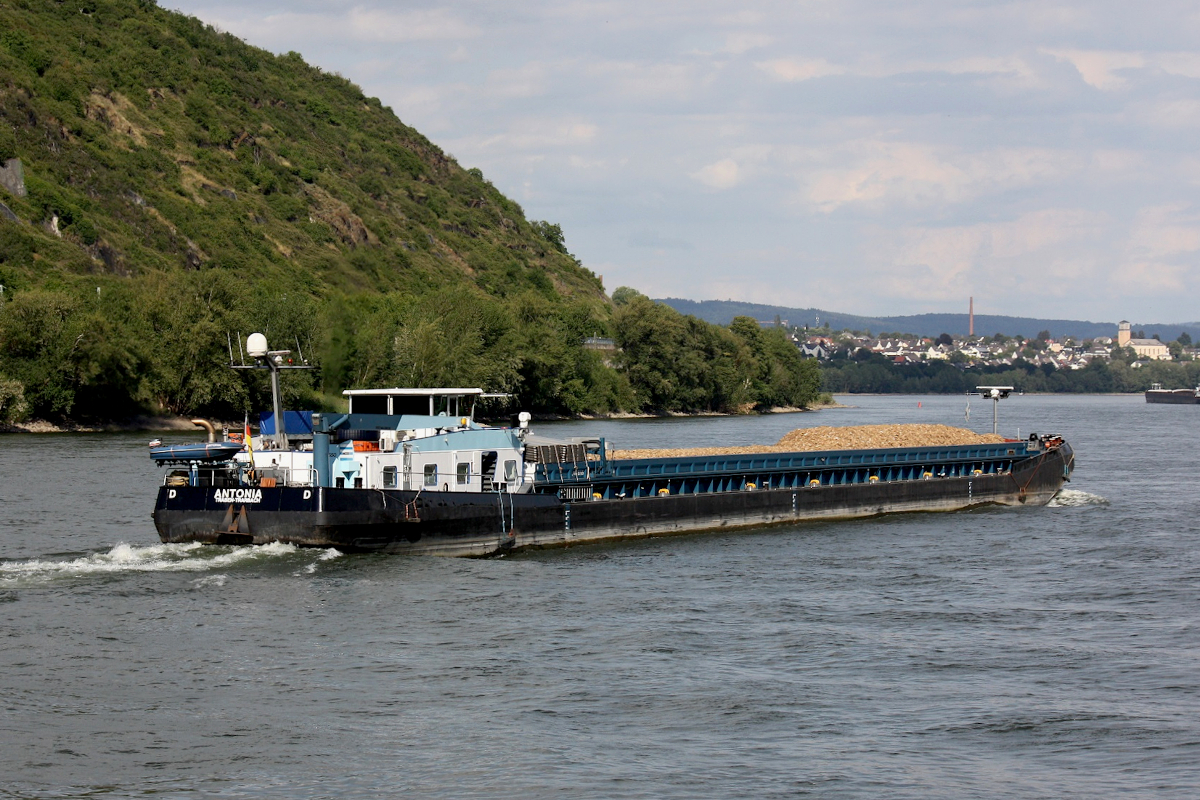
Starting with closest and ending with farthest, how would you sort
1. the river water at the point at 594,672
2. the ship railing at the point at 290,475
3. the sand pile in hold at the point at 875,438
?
the river water at the point at 594,672
the ship railing at the point at 290,475
the sand pile in hold at the point at 875,438

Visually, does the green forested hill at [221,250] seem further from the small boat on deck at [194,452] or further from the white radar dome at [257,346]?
the small boat on deck at [194,452]

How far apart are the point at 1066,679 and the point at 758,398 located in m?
126

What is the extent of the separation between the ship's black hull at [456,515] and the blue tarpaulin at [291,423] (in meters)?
3.10

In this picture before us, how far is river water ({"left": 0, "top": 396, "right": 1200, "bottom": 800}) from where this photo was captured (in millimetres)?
16781

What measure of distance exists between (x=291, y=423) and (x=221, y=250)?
88.1 metres

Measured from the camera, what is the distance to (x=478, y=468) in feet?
107

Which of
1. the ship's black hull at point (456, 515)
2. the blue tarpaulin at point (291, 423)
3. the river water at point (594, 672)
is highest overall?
the blue tarpaulin at point (291, 423)

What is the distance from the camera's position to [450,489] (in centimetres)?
3188

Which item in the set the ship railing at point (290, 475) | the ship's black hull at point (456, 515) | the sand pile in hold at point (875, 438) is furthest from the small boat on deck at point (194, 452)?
the sand pile in hold at point (875, 438)

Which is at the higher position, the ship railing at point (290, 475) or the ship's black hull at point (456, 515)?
the ship railing at point (290, 475)

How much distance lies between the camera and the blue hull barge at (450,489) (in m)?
29.0

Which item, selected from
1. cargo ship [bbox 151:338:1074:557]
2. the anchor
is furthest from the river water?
cargo ship [bbox 151:338:1074:557]

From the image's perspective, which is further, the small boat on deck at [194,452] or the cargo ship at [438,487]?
the small boat on deck at [194,452]

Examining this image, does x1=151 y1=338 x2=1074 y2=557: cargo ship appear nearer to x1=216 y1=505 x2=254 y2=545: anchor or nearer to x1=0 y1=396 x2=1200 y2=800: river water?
x1=216 y1=505 x2=254 y2=545: anchor
